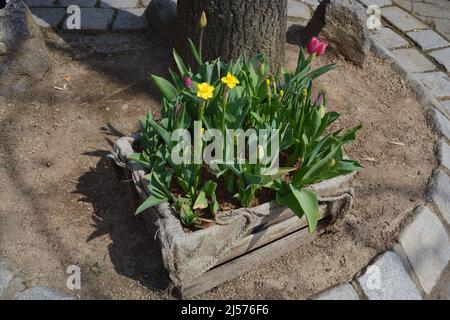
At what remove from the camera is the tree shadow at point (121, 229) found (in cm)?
219

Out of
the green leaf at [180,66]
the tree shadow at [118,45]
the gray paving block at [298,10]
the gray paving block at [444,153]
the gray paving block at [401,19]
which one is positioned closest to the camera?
the green leaf at [180,66]

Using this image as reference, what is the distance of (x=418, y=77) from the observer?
145 inches

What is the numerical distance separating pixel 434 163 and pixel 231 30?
4.83ft

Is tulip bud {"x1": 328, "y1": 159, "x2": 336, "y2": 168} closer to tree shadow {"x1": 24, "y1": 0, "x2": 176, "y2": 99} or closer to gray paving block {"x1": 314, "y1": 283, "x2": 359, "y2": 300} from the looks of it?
gray paving block {"x1": 314, "y1": 283, "x2": 359, "y2": 300}

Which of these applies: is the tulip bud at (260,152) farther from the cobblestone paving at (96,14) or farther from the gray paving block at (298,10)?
the gray paving block at (298,10)

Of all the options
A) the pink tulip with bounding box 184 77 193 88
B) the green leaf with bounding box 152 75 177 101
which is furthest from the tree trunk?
the pink tulip with bounding box 184 77 193 88

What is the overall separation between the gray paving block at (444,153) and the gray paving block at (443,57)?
112 cm

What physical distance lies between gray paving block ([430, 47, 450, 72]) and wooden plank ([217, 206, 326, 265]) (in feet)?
7.59

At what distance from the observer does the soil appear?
2.20 metres

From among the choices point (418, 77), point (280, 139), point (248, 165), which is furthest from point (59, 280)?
point (418, 77)

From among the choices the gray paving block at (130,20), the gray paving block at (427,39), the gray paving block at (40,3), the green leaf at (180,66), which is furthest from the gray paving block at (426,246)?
the gray paving block at (40,3)

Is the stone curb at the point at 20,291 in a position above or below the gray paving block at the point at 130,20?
below

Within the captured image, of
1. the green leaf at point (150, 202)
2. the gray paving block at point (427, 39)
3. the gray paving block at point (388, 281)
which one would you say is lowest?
the gray paving block at point (388, 281)

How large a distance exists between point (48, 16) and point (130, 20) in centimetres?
66
